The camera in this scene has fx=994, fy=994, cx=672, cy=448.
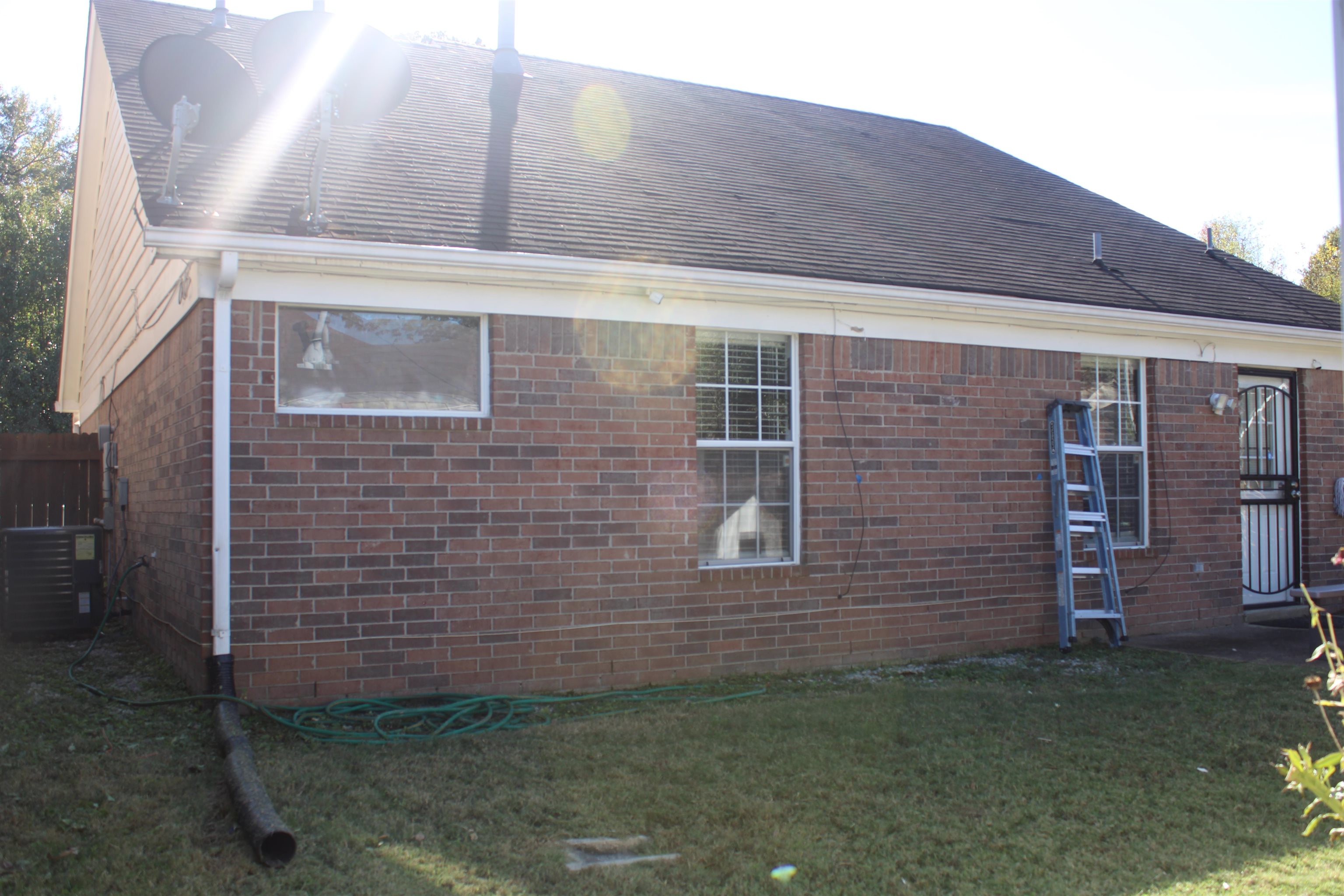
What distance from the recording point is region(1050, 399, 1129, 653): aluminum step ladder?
28.1 ft

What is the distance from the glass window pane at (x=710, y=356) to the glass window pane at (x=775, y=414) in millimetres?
419

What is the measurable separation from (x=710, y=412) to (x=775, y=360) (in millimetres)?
716

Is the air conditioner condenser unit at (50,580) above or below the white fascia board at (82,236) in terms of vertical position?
below

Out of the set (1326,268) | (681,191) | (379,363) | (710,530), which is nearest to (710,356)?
(710,530)

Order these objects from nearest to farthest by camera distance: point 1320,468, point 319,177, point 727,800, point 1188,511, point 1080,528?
point 727,800 < point 319,177 < point 1080,528 < point 1188,511 < point 1320,468

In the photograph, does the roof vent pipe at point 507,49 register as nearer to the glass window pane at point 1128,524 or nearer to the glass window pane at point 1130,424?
the glass window pane at point 1130,424

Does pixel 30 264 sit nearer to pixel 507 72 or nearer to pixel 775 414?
pixel 507 72

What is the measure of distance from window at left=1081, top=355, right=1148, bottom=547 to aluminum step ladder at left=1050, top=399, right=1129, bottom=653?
0.36 metres

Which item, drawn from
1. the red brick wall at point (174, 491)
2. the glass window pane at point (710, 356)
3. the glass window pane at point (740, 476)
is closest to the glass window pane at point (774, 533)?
the glass window pane at point (740, 476)

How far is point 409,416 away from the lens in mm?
6555

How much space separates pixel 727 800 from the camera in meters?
4.64

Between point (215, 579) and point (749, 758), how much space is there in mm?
3408

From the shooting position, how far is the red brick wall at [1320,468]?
34.8ft

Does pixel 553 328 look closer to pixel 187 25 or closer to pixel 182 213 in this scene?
pixel 182 213
